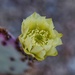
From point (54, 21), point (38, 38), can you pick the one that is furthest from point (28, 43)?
point (54, 21)

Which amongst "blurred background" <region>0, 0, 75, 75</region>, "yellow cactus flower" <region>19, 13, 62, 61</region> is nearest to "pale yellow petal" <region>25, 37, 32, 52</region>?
"yellow cactus flower" <region>19, 13, 62, 61</region>

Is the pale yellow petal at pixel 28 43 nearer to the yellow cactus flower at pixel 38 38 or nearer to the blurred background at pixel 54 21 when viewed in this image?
the yellow cactus flower at pixel 38 38

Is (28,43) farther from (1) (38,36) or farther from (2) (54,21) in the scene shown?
(2) (54,21)

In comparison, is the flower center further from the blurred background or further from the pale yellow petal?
the blurred background

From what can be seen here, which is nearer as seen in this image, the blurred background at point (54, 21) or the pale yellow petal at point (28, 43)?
the pale yellow petal at point (28, 43)

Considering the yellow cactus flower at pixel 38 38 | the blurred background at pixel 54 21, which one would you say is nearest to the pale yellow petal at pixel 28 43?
the yellow cactus flower at pixel 38 38

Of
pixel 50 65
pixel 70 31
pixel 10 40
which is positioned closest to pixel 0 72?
pixel 10 40
